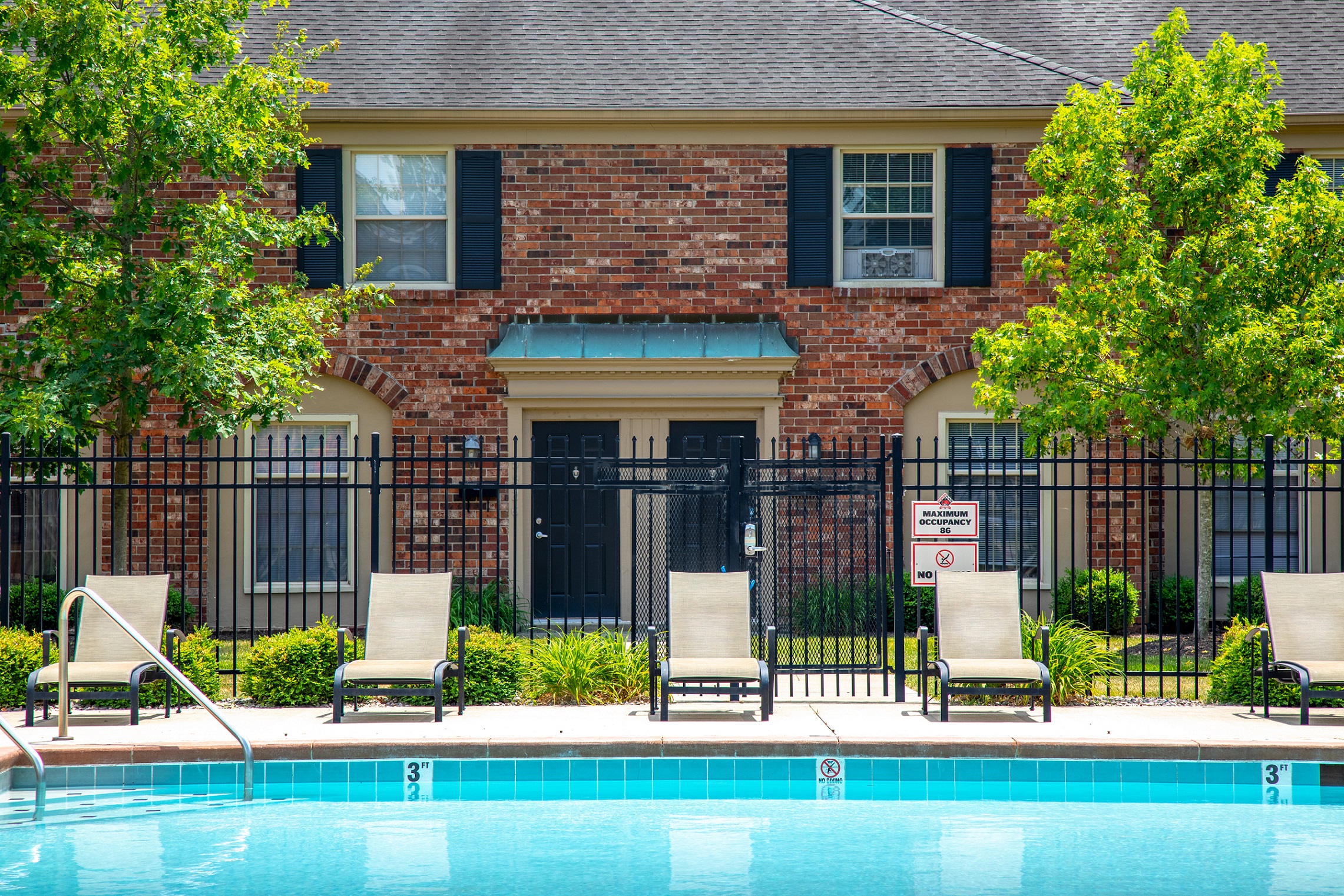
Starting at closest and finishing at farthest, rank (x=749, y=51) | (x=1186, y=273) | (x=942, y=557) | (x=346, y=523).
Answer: (x=942, y=557) < (x=1186, y=273) < (x=346, y=523) < (x=749, y=51)

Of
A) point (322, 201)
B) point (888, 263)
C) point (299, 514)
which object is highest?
point (322, 201)

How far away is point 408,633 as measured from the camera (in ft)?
28.0

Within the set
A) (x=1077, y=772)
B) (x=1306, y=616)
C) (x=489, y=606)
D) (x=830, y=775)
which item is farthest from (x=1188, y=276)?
(x=489, y=606)

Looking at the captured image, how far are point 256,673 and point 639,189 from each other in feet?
24.1

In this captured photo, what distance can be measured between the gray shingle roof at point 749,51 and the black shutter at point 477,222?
649 millimetres

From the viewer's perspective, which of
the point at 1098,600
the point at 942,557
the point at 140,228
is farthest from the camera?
the point at 1098,600

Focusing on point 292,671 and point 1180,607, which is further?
point 1180,607

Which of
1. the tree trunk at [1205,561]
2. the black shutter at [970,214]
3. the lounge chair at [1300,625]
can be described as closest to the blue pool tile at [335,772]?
the lounge chair at [1300,625]

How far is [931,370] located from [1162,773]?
7.19 meters

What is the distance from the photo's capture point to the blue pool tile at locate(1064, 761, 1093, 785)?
7.13m

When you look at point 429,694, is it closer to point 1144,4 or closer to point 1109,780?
point 1109,780

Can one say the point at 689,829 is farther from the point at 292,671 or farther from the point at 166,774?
the point at 292,671

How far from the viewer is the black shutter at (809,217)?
13812mm

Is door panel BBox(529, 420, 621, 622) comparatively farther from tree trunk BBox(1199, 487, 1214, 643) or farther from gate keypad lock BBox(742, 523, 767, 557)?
tree trunk BBox(1199, 487, 1214, 643)
